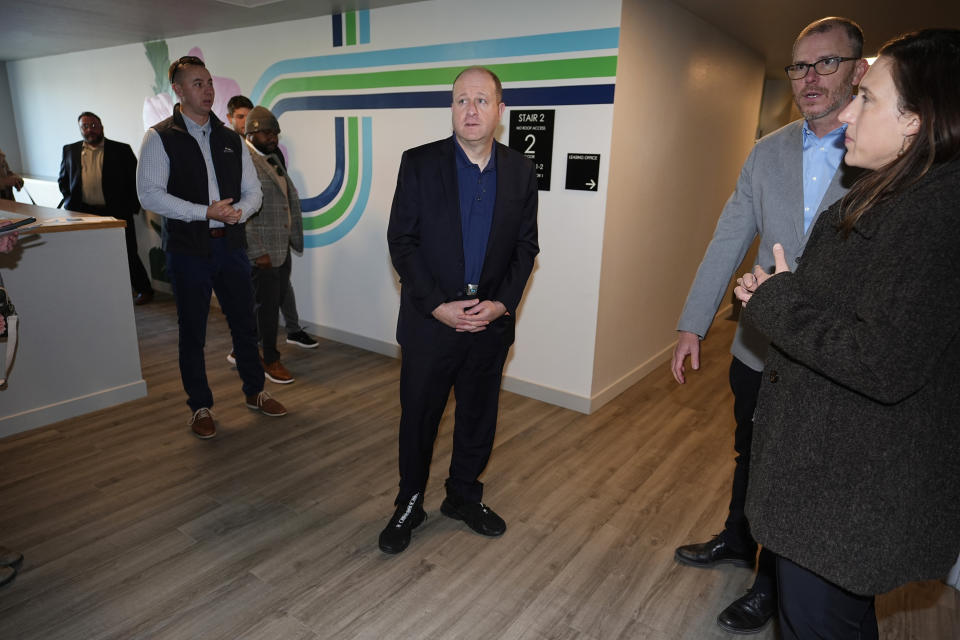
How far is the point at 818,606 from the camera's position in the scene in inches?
45.9

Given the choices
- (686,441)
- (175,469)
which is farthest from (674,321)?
(175,469)

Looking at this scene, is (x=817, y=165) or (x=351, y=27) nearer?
(x=817, y=165)

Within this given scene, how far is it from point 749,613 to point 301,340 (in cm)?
370

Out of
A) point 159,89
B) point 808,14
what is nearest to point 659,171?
point 808,14

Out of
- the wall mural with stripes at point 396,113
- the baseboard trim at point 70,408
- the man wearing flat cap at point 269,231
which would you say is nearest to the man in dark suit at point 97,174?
the wall mural with stripes at point 396,113

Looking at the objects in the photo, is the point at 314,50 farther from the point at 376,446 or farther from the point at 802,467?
the point at 802,467

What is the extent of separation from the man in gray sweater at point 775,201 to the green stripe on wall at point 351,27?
321 cm

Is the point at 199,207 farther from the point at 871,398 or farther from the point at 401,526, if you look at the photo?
the point at 871,398

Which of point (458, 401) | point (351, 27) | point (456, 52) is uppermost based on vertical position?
point (351, 27)

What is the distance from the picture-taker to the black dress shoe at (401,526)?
7.44ft

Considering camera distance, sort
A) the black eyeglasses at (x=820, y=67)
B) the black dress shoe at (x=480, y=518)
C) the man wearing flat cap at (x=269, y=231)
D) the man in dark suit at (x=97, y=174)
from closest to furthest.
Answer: the black eyeglasses at (x=820, y=67) < the black dress shoe at (x=480, y=518) < the man wearing flat cap at (x=269, y=231) < the man in dark suit at (x=97, y=174)

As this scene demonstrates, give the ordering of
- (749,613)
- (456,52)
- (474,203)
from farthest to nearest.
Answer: (456,52), (474,203), (749,613)

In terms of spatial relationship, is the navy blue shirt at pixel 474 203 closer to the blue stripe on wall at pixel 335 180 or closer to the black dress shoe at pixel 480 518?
the black dress shoe at pixel 480 518

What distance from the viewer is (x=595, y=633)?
1923mm
